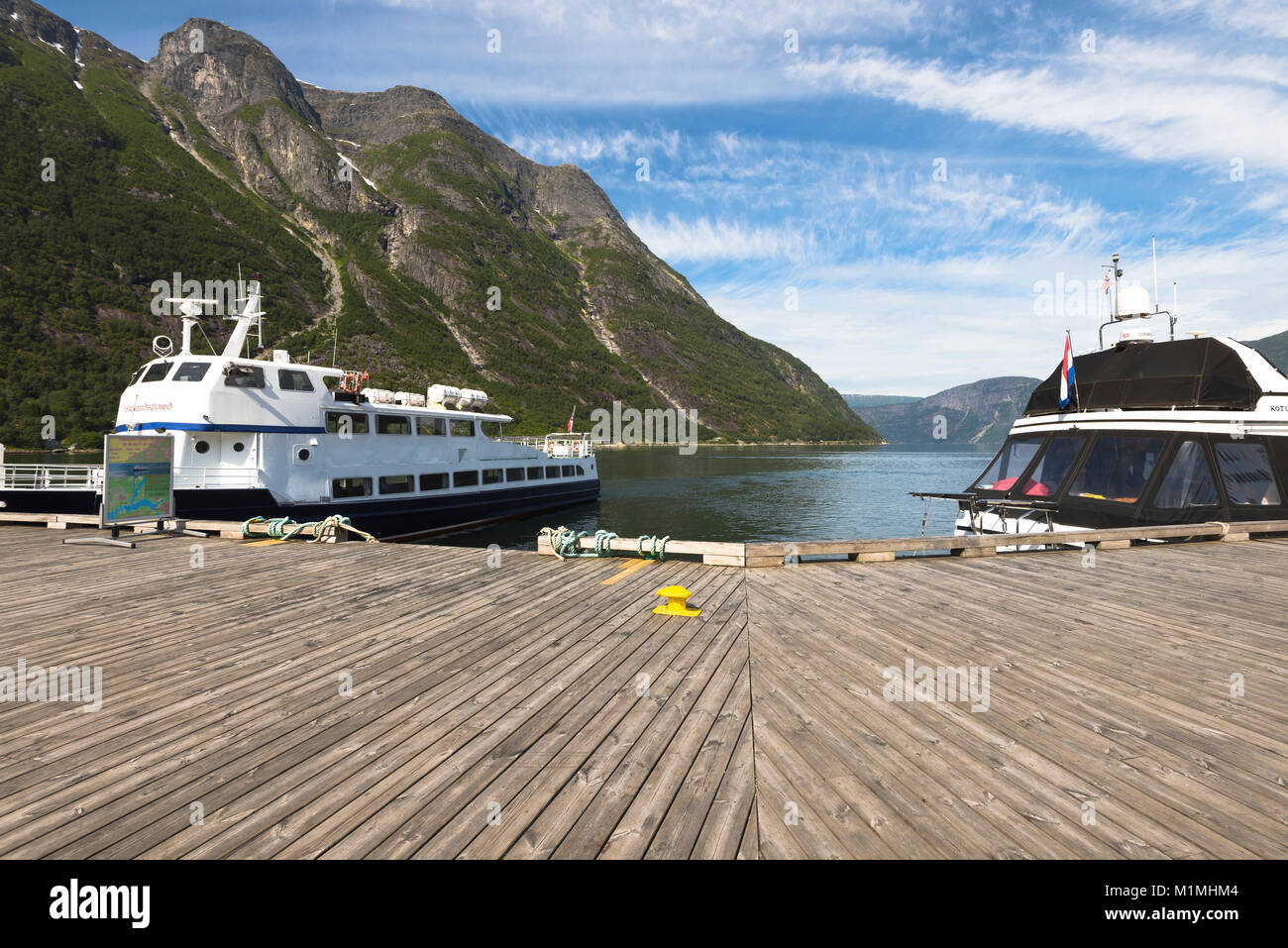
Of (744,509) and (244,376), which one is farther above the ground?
(244,376)

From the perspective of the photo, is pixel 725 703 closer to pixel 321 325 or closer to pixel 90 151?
pixel 321 325

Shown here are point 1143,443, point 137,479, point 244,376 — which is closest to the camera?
point 137,479

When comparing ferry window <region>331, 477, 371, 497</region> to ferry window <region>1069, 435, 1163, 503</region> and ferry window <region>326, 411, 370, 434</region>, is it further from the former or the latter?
ferry window <region>1069, 435, 1163, 503</region>

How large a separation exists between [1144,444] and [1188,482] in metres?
1.53

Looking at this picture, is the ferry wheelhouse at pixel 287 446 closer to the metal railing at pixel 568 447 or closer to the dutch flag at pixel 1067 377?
the metal railing at pixel 568 447

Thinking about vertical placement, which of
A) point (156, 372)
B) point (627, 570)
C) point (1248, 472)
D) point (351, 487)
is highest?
point (156, 372)

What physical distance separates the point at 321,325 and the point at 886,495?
113 metres

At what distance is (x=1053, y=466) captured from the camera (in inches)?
640

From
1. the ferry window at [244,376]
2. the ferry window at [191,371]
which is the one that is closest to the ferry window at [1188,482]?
the ferry window at [244,376]

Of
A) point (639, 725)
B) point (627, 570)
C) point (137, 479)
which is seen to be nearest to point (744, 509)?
point (627, 570)

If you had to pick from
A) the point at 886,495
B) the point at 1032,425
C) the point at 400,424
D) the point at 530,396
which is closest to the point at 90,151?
the point at 530,396

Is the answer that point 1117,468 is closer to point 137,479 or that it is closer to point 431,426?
point 137,479
